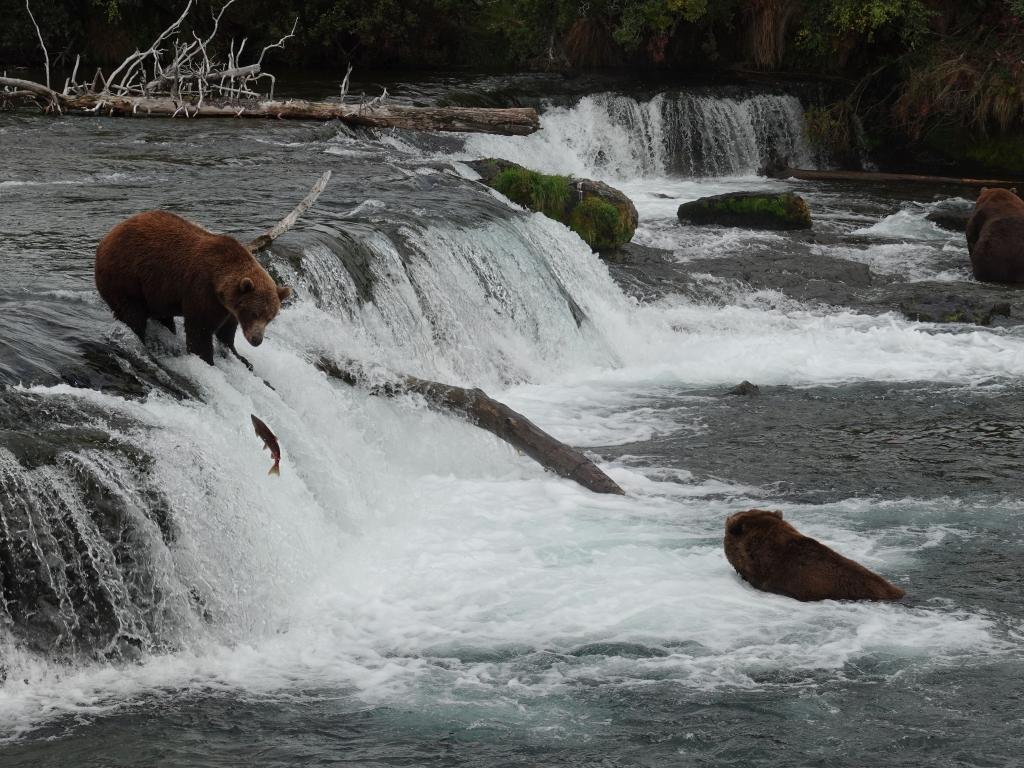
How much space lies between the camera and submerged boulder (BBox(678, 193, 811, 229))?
1778cm

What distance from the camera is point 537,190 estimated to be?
15797 mm

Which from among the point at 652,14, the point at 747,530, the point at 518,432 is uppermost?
the point at 652,14

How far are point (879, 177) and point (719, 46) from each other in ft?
17.7

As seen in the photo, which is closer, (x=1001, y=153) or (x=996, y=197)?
(x=996, y=197)

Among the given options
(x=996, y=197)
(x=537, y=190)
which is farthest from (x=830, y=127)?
(x=537, y=190)

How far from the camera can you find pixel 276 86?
75.3 feet

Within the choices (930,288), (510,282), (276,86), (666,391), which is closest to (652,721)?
(666,391)

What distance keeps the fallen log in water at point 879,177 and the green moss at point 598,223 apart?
26.5 ft

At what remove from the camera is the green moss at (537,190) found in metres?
15.8

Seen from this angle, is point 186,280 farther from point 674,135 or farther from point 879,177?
point 879,177

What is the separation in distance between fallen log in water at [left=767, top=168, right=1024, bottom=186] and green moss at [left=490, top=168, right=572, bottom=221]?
8.06 meters

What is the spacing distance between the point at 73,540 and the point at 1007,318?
35.1 feet

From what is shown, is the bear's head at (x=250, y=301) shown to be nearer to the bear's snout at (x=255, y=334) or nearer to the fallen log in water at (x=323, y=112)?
the bear's snout at (x=255, y=334)

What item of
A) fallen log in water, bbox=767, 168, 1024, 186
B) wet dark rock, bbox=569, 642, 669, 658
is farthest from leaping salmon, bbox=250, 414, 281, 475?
fallen log in water, bbox=767, 168, 1024, 186
